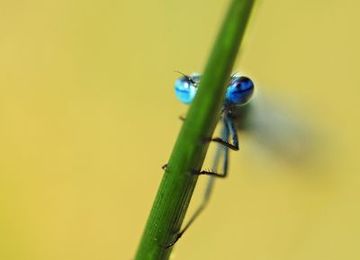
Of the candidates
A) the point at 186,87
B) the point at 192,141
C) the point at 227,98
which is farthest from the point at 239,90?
the point at 192,141

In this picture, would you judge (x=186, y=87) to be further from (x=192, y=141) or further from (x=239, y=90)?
(x=192, y=141)

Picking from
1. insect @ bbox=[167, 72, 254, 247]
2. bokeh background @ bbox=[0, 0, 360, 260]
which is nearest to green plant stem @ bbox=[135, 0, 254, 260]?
insect @ bbox=[167, 72, 254, 247]

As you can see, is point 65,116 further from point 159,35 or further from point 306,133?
point 306,133

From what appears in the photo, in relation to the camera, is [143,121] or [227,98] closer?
[227,98]

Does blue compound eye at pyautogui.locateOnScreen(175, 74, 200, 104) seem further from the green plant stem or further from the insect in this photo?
the green plant stem

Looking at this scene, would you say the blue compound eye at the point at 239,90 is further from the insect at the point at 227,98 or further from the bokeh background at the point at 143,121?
the bokeh background at the point at 143,121

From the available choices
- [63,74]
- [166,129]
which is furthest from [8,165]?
[166,129]
